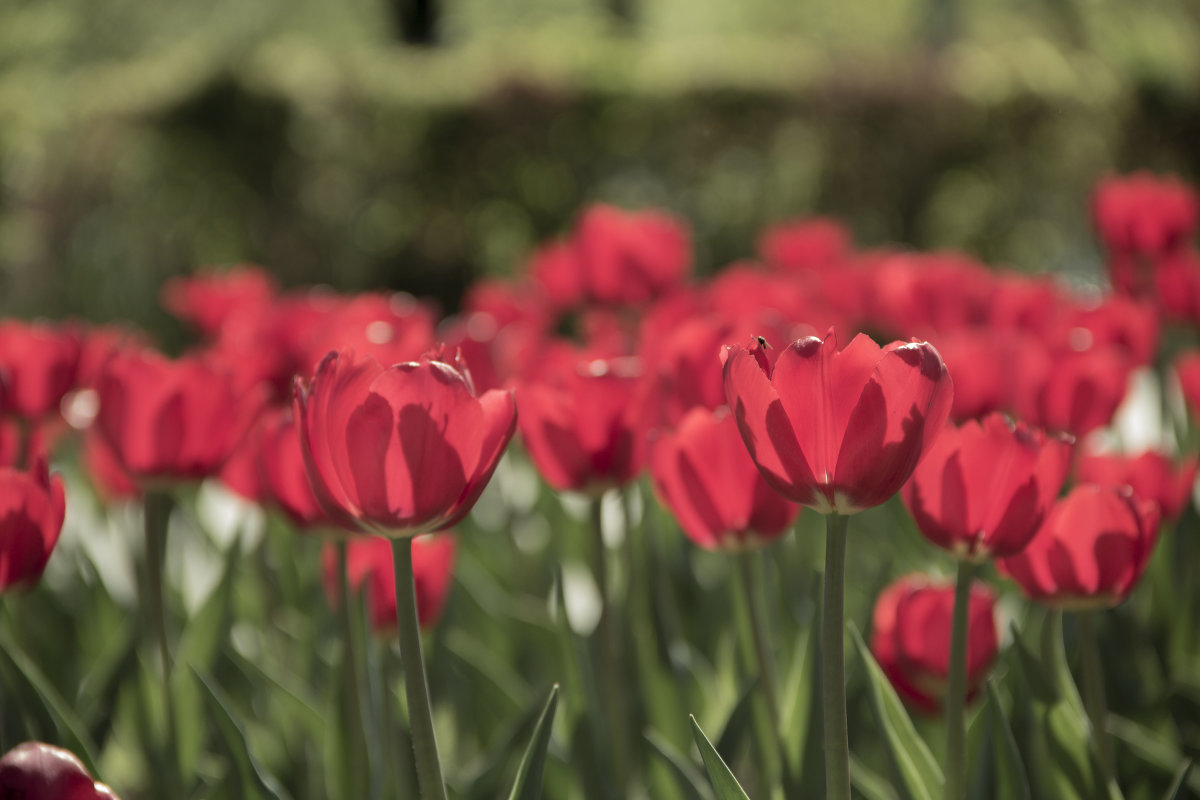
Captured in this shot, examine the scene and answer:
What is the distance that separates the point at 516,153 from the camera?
7.75 meters

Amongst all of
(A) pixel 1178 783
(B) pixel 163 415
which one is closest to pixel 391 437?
(B) pixel 163 415

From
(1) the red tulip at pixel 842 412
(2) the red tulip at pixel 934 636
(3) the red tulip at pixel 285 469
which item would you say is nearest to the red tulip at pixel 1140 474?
(2) the red tulip at pixel 934 636

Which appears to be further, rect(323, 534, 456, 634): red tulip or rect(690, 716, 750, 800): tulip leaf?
rect(323, 534, 456, 634): red tulip

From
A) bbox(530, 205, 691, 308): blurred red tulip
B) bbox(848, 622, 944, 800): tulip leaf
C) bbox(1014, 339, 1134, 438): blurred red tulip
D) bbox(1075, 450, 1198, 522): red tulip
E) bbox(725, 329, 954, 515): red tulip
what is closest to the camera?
bbox(725, 329, 954, 515): red tulip

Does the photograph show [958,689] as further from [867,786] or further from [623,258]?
[623,258]

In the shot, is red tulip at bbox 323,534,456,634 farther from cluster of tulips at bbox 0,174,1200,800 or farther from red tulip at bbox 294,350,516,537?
red tulip at bbox 294,350,516,537

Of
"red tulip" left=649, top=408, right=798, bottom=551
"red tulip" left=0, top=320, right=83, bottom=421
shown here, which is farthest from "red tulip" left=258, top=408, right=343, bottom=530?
"red tulip" left=0, top=320, right=83, bottom=421

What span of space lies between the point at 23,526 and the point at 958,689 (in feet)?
2.85

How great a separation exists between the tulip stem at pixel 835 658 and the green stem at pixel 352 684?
1.88 ft

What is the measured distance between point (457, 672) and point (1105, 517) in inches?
40.8

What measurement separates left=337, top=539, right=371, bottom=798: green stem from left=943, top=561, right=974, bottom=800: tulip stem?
621 mm

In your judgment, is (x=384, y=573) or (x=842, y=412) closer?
(x=842, y=412)

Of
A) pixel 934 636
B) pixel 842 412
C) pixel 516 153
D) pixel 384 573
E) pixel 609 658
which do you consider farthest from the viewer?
pixel 516 153

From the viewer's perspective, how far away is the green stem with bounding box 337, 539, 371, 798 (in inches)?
49.5
